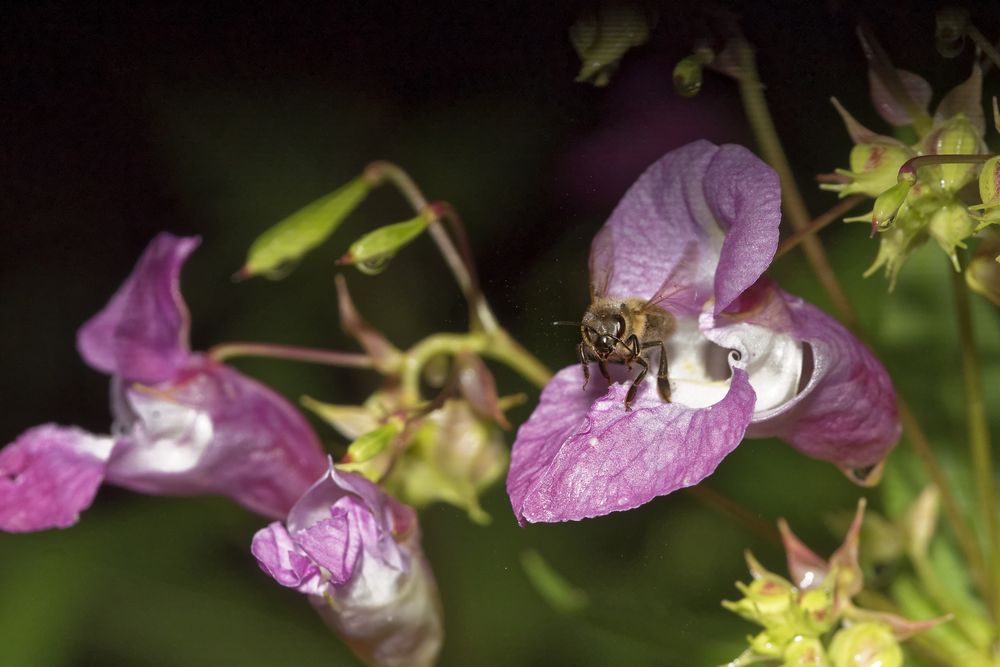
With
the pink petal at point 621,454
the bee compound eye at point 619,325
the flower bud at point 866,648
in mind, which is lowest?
the flower bud at point 866,648

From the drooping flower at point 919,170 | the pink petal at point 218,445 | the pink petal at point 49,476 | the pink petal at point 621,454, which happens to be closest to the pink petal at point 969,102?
the drooping flower at point 919,170

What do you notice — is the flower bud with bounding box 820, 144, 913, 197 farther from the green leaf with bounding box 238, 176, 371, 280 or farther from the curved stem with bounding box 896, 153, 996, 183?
the green leaf with bounding box 238, 176, 371, 280

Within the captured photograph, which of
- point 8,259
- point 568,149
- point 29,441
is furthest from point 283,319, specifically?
point 568,149

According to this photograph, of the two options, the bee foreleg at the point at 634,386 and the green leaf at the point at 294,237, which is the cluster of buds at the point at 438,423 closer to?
the green leaf at the point at 294,237

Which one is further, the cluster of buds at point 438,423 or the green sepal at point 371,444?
the cluster of buds at point 438,423

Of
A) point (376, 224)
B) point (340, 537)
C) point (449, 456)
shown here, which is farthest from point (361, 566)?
point (376, 224)

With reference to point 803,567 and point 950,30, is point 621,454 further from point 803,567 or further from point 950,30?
point 950,30

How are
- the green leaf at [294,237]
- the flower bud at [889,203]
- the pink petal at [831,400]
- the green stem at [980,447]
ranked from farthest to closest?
the green leaf at [294,237]
the green stem at [980,447]
the pink petal at [831,400]
the flower bud at [889,203]

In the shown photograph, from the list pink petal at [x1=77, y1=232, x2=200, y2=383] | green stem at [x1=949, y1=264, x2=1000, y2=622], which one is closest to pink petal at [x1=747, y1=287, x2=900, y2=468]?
green stem at [x1=949, y1=264, x2=1000, y2=622]
